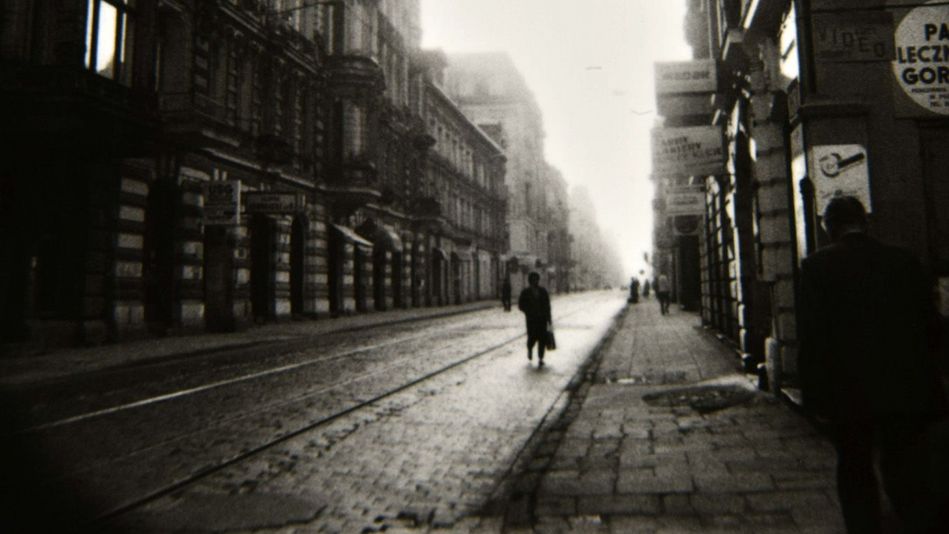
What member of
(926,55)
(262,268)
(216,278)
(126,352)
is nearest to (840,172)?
→ (926,55)

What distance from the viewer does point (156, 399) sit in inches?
325

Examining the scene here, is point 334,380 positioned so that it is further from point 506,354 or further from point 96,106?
Result: point 96,106

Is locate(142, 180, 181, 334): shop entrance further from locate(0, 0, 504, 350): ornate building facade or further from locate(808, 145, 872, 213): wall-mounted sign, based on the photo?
locate(808, 145, 872, 213): wall-mounted sign

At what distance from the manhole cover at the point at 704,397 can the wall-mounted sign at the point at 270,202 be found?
13.3 metres

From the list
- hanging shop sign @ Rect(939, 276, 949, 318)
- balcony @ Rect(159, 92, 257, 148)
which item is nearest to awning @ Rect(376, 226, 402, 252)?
balcony @ Rect(159, 92, 257, 148)

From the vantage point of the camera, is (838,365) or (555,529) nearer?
(838,365)

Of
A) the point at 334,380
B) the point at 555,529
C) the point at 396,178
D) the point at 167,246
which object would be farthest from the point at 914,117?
the point at 396,178

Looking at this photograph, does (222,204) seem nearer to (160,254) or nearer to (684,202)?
(160,254)

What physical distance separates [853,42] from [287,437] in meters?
6.02

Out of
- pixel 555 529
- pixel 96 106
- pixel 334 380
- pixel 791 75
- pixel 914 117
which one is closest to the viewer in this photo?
pixel 555 529

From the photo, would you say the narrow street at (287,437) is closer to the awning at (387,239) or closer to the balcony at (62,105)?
the balcony at (62,105)

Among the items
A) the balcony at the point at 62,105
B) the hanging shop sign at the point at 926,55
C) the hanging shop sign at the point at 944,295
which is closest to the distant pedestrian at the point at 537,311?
the hanging shop sign at the point at 944,295

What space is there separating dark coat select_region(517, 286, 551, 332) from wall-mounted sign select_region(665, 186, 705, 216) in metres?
4.37

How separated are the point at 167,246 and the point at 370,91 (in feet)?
44.0
